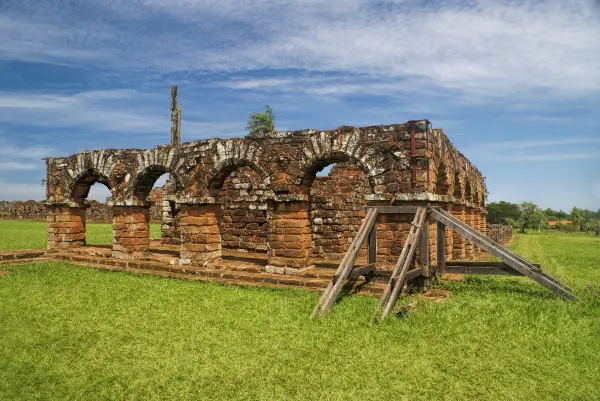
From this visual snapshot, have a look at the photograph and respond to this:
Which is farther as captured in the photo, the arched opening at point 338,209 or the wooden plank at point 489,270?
the arched opening at point 338,209

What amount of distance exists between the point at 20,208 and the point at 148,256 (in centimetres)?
3532

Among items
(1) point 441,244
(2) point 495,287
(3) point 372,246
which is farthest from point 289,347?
(2) point 495,287

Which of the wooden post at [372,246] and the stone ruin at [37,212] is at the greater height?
the stone ruin at [37,212]

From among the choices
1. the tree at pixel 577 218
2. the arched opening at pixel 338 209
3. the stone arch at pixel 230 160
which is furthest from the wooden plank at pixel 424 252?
the tree at pixel 577 218

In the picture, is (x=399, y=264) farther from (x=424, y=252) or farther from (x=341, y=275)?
(x=424, y=252)

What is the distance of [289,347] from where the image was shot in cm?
550

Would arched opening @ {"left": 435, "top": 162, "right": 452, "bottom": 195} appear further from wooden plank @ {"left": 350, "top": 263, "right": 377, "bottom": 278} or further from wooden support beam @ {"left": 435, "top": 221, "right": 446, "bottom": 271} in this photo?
wooden plank @ {"left": 350, "top": 263, "right": 377, "bottom": 278}

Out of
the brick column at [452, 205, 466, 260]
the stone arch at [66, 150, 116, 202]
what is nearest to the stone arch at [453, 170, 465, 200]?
the brick column at [452, 205, 466, 260]

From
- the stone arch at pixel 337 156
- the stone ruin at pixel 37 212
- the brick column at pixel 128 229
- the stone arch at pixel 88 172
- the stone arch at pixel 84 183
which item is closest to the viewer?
the stone arch at pixel 337 156

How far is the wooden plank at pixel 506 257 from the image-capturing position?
7414 millimetres

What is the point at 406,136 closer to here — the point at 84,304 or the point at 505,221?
the point at 84,304

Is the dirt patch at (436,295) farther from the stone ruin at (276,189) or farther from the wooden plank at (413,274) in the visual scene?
the stone ruin at (276,189)

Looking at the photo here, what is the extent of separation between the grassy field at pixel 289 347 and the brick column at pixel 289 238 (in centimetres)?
145

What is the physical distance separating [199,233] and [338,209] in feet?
14.7
